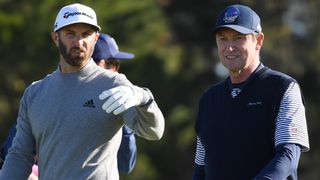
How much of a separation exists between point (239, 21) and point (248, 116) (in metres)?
0.59

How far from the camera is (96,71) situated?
6496mm

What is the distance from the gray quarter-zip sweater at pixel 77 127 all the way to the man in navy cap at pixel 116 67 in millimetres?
1303

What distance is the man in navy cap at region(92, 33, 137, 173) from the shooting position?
7812mm

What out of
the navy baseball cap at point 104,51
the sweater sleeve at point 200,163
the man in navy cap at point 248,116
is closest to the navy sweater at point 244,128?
the man in navy cap at point 248,116

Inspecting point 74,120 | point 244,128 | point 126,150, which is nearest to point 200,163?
point 244,128

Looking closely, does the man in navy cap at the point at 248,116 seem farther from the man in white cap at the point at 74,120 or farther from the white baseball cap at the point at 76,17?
the white baseball cap at the point at 76,17

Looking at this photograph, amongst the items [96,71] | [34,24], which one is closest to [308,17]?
[34,24]

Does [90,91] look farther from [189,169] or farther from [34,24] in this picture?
[189,169]

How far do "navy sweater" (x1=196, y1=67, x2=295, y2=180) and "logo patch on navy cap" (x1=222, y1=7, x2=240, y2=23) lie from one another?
36 cm

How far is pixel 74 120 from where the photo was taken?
6.32 meters

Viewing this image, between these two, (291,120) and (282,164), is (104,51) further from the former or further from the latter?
(282,164)

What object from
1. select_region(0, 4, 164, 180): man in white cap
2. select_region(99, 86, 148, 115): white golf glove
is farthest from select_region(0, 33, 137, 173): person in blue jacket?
select_region(99, 86, 148, 115): white golf glove

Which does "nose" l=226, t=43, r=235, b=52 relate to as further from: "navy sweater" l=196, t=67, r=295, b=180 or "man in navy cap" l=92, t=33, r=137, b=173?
"man in navy cap" l=92, t=33, r=137, b=173

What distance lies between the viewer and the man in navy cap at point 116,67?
25.6 feet
